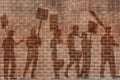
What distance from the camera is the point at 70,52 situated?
31.3 ft

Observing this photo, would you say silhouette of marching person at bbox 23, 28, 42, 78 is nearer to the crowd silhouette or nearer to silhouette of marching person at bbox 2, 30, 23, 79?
the crowd silhouette

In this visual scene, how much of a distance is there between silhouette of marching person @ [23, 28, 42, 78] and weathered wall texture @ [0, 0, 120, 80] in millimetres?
78

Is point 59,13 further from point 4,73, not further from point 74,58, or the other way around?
point 4,73

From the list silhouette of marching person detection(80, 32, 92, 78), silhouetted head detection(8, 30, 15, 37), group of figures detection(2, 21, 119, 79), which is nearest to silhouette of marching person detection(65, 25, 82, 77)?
group of figures detection(2, 21, 119, 79)

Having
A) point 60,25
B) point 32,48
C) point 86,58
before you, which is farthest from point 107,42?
point 32,48

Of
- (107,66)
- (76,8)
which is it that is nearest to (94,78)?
(107,66)

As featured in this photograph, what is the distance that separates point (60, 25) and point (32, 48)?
2.94ft

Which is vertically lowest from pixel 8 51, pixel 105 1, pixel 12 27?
pixel 8 51

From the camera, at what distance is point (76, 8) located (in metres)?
9.61

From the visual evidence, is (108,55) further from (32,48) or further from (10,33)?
(10,33)

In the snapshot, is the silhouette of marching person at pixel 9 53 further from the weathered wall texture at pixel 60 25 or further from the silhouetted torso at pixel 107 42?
A: the silhouetted torso at pixel 107 42

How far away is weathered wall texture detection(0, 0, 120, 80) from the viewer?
954 cm

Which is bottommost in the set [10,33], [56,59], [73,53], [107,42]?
[56,59]

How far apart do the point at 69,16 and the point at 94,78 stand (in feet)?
5.40
